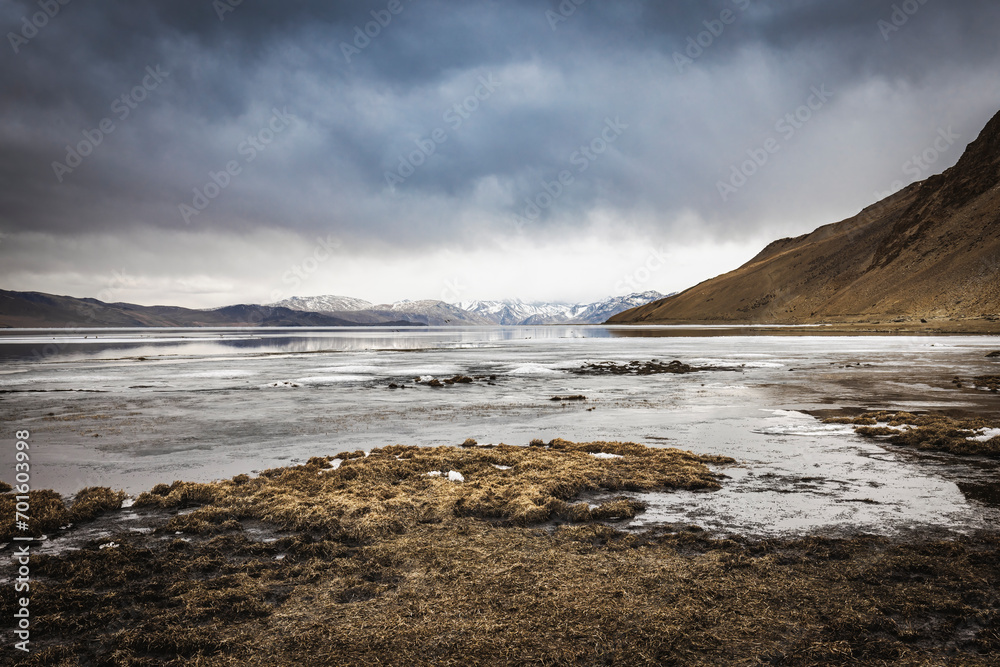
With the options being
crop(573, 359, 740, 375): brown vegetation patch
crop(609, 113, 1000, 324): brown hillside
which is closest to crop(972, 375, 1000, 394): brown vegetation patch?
crop(573, 359, 740, 375): brown vegetation patch

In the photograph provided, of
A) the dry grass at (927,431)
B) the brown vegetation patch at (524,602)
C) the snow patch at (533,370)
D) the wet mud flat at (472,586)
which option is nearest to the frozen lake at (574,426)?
the snow patch at (533,370)

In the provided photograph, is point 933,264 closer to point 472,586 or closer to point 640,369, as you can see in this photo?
point 640,369

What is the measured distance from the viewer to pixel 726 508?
930 centimetres

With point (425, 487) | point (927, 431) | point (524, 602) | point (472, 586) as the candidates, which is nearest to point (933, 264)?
point (927, 431)

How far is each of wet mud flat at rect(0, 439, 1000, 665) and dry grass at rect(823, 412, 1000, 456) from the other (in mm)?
6849

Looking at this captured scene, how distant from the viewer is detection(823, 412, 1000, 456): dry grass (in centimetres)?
1299

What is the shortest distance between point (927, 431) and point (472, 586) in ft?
48.8

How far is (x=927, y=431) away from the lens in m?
14.4

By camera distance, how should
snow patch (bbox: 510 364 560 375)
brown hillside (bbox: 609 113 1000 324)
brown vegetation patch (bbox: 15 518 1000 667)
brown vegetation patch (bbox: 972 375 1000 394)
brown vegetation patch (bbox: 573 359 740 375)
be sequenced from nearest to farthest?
brown vegetation patch (bbox: 15 518 1000 667) < brown vegetation patch (bbox: 972 375 1000 394) < brown vegetation patch (bbox: 573 359 740 375) < snow patch (bbox: 510 364 560 375) < brown hillside (bbox: 609 113 1000 324)

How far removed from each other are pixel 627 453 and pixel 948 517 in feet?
20.9

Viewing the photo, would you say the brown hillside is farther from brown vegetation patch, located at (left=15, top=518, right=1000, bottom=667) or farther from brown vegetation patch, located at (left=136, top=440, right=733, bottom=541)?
brown vegetation patch, located at (left=15, top=518, right=1000, bottom=667)

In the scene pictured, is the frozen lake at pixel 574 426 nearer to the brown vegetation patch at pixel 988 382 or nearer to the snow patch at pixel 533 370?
the snow patch at pixel 533 370

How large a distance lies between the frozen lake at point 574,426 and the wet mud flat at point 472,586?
156cm

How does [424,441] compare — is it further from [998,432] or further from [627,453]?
[998,432]
